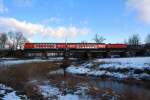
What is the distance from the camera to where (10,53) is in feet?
377

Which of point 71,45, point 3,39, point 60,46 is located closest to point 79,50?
point 71,45

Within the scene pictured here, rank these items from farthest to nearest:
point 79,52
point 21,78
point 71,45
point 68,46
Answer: point 79,52, point 71,45, point 68,46, point 21,78

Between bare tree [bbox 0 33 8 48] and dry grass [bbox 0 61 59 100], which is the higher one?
bare tree [bbox 0 33 8 48]

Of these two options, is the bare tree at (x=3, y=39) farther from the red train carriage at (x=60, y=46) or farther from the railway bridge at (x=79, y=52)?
the red train carriage at (x=60, y=46)

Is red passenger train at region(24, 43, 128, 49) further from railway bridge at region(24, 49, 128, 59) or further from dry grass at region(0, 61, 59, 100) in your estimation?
dry grass at region(0, 61, 59, 100)

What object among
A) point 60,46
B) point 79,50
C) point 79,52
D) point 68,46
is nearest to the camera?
point 60,46

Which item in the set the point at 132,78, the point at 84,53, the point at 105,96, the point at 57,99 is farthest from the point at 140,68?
the point at 84,53

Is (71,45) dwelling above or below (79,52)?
above

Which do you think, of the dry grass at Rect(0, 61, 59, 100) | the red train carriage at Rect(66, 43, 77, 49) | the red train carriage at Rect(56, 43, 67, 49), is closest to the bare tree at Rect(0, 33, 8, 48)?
the red train carriage at Rect(56, 43, 67, 49)

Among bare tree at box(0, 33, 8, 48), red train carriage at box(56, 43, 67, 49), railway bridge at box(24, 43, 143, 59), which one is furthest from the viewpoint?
bare tree at box(0, 33, 8, 48)

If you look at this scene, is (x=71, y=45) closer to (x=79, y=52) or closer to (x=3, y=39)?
(x=79, y=52)

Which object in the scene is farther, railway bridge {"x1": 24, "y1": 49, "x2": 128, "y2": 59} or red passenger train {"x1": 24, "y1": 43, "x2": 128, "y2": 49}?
railway bridge {"x1": 24, "y1": 49, "x2": 128, "y2": 59}

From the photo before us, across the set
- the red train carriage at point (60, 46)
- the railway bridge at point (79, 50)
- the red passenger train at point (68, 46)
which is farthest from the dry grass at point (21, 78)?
the red train carriage at point (60, 46)

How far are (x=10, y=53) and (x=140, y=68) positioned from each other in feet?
273
